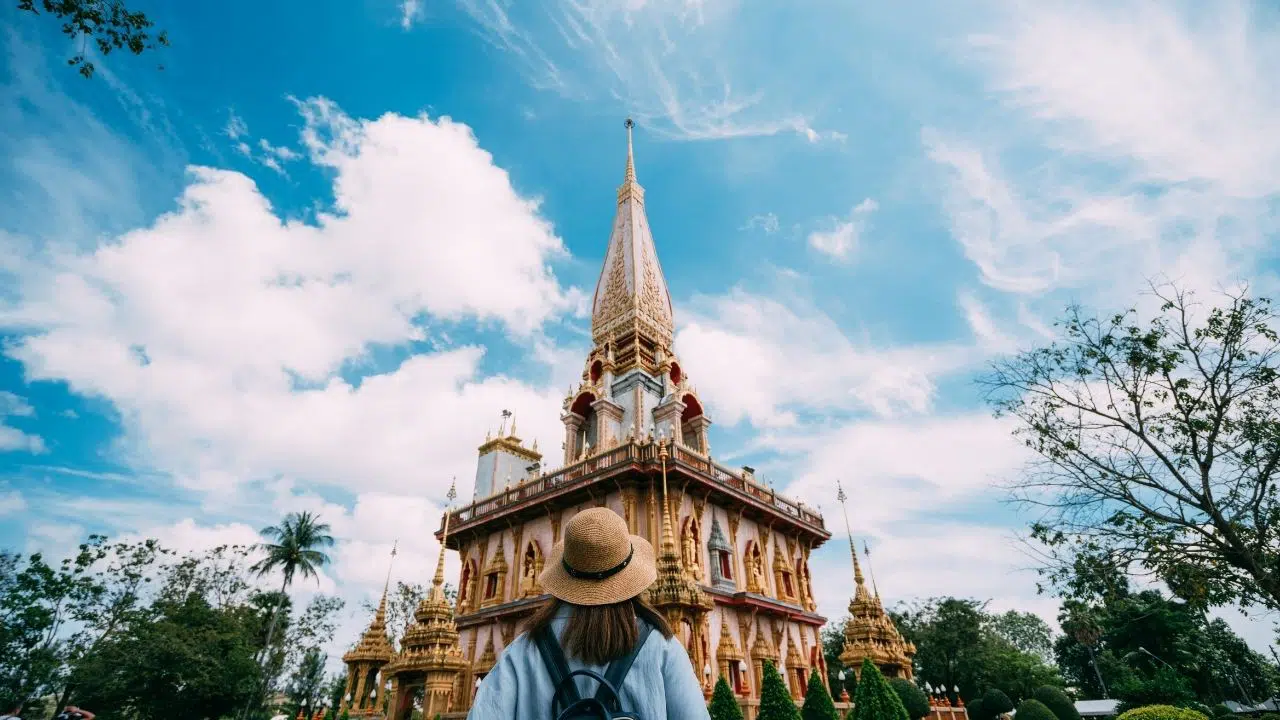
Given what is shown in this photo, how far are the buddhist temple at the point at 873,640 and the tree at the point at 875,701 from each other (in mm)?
6075

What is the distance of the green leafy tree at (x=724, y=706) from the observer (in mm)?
10836

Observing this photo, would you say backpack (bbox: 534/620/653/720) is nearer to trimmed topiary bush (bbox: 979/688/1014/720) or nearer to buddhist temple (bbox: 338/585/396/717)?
buddhist temple (bbox: 338/585/396/717)

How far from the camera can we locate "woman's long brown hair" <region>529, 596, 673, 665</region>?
7.49 feet

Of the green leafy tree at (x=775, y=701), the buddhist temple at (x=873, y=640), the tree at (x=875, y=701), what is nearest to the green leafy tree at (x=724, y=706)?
the green leafy tree at (x=775, y=701)

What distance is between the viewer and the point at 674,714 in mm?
2326

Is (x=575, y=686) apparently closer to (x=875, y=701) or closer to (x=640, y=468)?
(x=875, y=701)

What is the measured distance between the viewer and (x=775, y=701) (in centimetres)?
1104

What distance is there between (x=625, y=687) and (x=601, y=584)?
0.39 meters

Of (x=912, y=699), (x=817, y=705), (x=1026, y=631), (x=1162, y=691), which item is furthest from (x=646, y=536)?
(x=1026, y=631)

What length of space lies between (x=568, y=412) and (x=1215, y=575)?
2182cm

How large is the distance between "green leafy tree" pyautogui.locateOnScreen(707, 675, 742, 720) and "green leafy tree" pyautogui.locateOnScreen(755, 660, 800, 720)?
1.70 feet

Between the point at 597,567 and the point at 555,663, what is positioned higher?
the point at 597,567

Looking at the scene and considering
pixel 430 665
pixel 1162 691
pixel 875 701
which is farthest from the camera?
pixel 1162 691

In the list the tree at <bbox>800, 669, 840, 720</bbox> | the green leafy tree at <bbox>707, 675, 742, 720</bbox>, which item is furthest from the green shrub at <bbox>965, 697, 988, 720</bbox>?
the green leafy tree at <bbox>707, 675, 742, 720</bbox>
